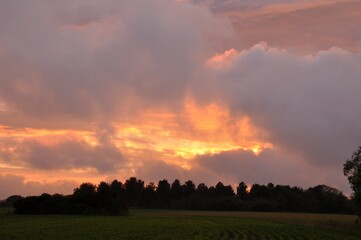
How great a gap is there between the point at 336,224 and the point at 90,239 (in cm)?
4149

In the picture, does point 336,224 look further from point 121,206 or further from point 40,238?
point 121,206

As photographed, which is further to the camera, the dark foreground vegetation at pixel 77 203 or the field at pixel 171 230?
the dark foreground vegetation at pixel 77 203

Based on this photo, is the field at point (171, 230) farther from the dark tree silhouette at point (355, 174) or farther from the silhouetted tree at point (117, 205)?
the silhouetted tree at point (117, 205)

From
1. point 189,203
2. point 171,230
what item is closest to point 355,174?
point 171,230

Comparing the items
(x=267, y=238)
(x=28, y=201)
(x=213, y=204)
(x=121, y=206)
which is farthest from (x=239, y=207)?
(x=267, y=238)

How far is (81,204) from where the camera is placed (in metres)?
112

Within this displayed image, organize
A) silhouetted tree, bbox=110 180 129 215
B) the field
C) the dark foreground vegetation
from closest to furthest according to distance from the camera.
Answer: the field < the dark foreground vegetation < silhouetted tree, bbox=110 180 129 215

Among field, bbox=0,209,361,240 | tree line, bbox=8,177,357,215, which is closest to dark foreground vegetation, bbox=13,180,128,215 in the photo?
tree line, bbox=8,177,357,215

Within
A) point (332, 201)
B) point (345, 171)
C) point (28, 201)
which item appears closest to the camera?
point (345, 171)

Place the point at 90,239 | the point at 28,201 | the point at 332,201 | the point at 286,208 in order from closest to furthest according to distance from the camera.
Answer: the point at 90,239 < the point at 28,201 < the point at 332,201 < the point at 286,208

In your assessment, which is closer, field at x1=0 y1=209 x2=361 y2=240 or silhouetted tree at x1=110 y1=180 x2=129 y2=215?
field at x1=0 y1=209 x2=361 y2=240

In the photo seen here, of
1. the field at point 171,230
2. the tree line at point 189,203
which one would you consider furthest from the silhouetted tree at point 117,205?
the field at point 171,230

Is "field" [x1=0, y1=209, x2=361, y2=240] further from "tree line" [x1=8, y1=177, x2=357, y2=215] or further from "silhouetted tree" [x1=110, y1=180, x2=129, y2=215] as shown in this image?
"silhouetted tree" [x1=110, y1=180, x2=129, y2=215]

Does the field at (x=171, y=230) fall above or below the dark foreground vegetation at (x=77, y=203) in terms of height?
below
